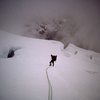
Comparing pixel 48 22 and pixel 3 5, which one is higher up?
pixel 3 5

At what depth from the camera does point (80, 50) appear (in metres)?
3.04

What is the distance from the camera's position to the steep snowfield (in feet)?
6.50

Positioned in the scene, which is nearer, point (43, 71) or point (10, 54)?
point (43, 71)

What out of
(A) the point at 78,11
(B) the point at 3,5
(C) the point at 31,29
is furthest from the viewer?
(A) the point at 78,11

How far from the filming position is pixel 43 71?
2.29 m

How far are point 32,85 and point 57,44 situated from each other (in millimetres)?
1084

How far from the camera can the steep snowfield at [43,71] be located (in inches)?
78.0

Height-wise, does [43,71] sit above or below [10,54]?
below

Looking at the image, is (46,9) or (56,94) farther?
(46,9)

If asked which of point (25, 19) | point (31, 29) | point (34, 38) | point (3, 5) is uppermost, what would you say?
point (3, 5)

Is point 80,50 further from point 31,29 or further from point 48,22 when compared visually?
point 31,29

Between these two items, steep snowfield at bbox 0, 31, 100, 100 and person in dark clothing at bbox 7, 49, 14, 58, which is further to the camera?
person in dark clothing at bbox 7, 49, 14, 58

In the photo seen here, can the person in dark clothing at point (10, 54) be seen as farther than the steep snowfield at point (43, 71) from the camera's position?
Yes

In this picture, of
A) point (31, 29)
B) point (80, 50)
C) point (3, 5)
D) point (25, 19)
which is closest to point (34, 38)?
point (31, 29)
